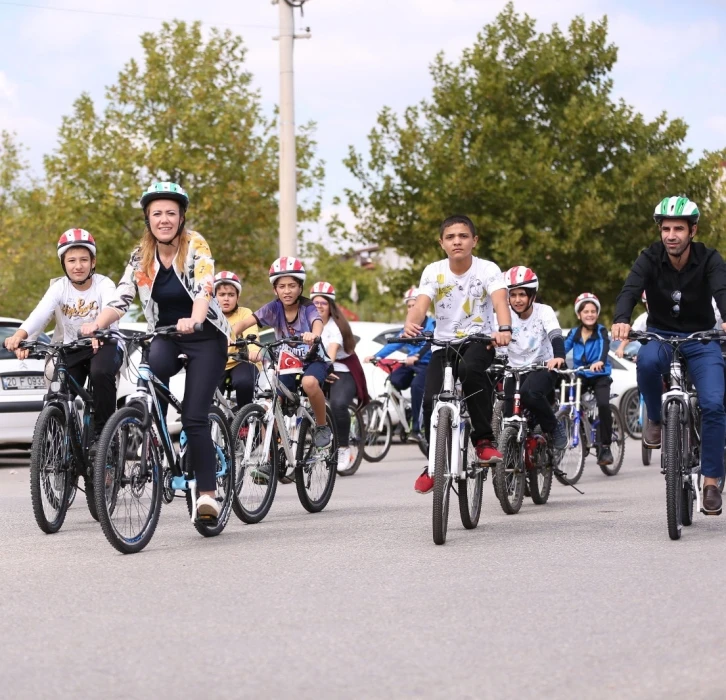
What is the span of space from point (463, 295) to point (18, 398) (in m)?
7.06

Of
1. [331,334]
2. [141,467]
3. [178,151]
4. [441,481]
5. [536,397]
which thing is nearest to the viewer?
[141,467]

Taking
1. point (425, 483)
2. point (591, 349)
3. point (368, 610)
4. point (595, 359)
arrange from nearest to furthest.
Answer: point (368, 610) < point (425, 483) < point (595, 359) < point (591, 349)

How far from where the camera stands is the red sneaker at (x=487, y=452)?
8.93m

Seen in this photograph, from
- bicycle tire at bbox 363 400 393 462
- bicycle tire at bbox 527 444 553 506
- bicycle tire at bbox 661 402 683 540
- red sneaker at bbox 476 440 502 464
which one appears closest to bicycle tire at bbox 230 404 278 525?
red sneaker at bbox 476 440 502 464

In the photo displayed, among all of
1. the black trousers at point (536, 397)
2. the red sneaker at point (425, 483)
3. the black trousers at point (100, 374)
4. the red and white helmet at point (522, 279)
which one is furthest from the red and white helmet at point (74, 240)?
the red and white helmet at point (522, 279)

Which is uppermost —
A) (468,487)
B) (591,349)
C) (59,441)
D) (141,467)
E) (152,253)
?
(152,253)

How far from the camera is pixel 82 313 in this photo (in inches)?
380

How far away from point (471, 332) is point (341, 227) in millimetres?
27600

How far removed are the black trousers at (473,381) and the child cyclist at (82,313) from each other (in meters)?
2.07

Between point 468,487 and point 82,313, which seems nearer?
point 468,487

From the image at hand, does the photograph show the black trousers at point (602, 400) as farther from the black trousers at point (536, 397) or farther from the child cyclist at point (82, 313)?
the child cyclist at point (82, 313)

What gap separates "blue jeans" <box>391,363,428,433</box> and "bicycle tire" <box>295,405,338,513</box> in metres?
4.70

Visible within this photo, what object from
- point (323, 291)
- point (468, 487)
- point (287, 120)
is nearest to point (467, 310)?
point (468, 487)

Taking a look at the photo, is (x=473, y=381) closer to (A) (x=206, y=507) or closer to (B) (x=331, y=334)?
(A) (x=206, y=507)
